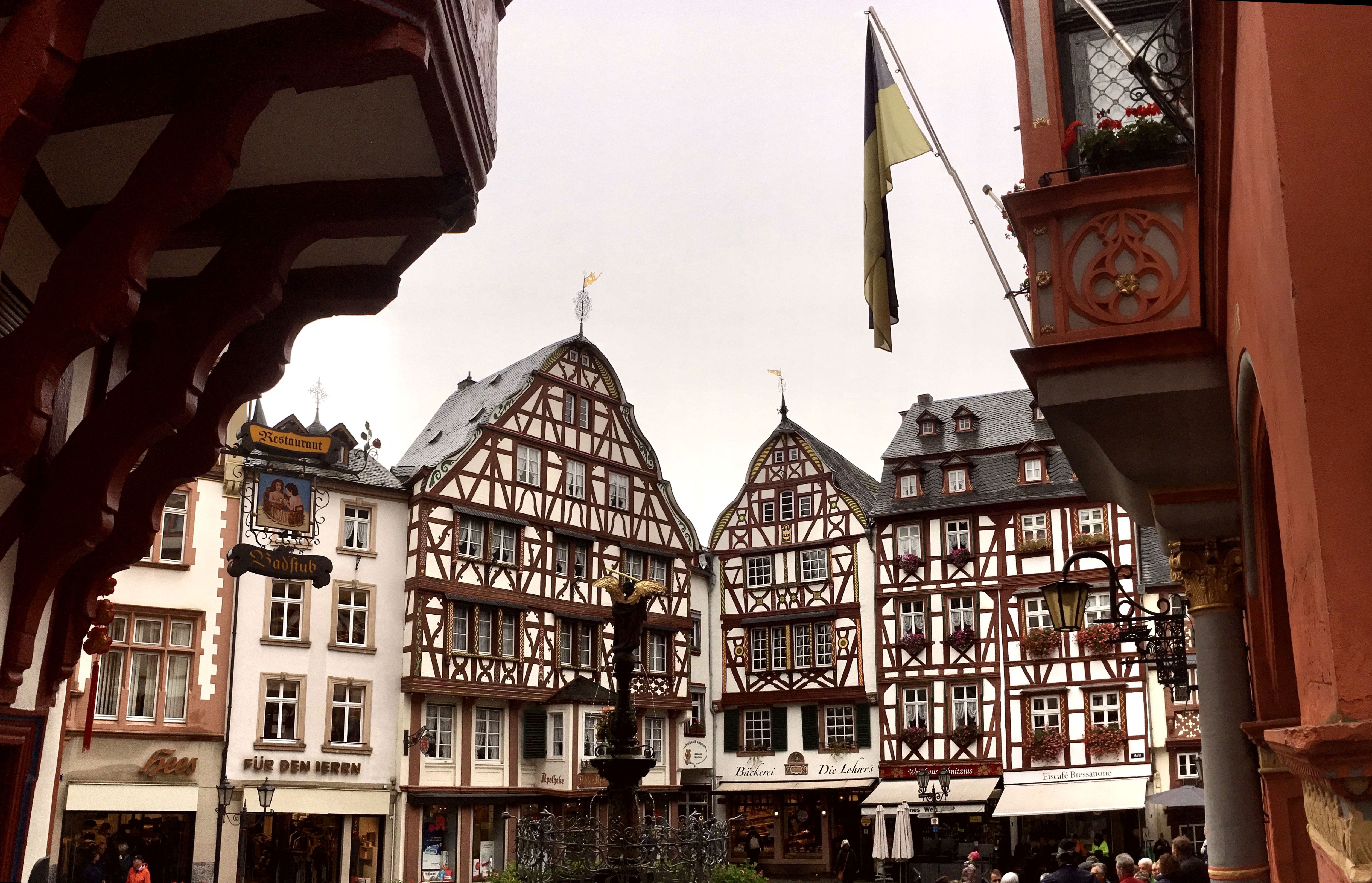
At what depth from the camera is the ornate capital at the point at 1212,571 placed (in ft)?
28.9

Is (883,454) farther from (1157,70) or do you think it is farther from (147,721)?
(1157,70)

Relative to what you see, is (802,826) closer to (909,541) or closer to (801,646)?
(801,646)

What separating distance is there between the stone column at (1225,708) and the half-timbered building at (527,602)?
2075cm

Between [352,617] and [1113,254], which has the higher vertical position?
[352,617]

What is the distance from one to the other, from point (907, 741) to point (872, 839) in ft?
10.0

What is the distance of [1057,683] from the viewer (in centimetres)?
3366

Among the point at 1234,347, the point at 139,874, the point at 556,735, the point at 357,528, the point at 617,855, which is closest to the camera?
the point at 1234,347

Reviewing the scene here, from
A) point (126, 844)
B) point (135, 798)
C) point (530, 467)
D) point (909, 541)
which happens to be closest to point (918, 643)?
point (909, 541)

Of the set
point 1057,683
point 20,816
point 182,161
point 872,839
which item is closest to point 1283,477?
point 182,161

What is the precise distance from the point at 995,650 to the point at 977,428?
6544 millimetres

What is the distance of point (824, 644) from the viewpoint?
37500 mm

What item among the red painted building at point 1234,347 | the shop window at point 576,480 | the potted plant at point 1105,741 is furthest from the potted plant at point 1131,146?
the potted plant at point 1105,741

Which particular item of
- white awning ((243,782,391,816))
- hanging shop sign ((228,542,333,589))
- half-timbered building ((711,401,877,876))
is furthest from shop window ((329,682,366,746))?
half-timbered building ((711,401,877,876))

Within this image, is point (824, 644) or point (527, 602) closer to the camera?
point (527, 602)
